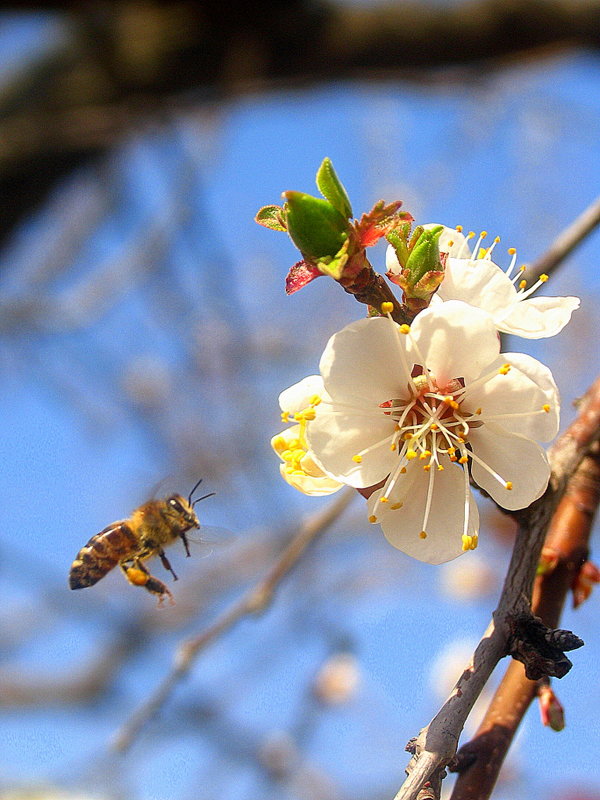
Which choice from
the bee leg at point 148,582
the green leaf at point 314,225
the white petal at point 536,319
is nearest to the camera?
the green leaf at point 314,225

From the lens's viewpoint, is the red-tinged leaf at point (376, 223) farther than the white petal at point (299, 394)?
No

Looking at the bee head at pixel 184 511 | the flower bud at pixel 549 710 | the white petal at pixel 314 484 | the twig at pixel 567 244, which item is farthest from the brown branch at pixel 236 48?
the flower bud at pixel 549 710

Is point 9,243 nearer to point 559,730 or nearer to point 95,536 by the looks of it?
point 95,536

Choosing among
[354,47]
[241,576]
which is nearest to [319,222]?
[354,47]

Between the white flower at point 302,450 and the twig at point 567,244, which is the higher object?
the twig at point 567,244

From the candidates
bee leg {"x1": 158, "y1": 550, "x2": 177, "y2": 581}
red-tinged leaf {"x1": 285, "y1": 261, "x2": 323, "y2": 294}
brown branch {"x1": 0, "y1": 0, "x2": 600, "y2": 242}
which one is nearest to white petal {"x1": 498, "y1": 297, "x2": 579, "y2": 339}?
red-tinged leaf {"x1": 285, "y1": 261, "x2": 323, "y2": 294}

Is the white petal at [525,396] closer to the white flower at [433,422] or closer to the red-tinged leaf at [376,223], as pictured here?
the white flower at [433,422]

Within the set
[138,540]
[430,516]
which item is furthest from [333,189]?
[138,540]
